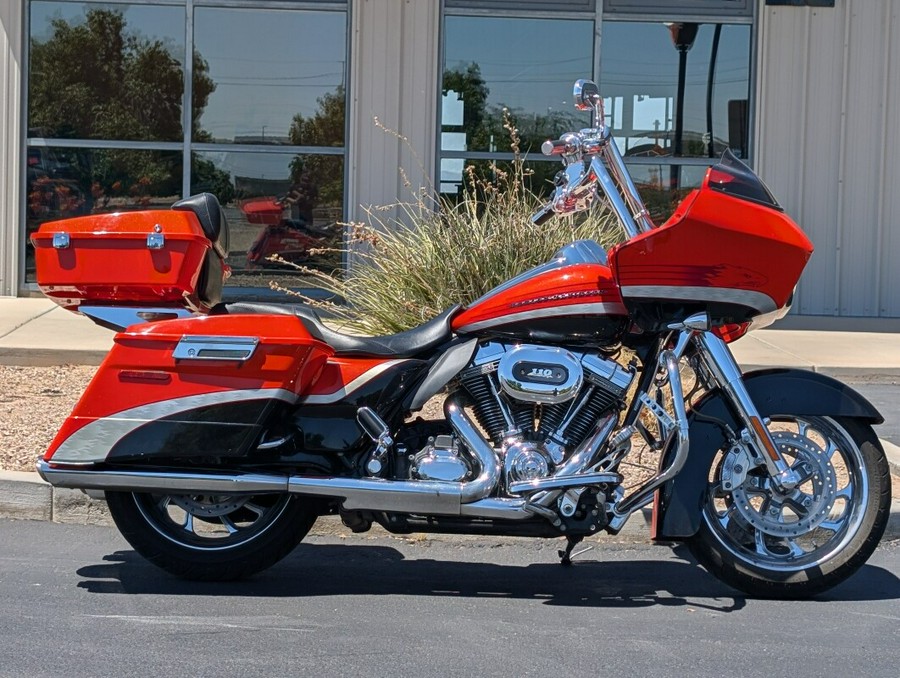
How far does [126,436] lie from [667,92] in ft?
28.9

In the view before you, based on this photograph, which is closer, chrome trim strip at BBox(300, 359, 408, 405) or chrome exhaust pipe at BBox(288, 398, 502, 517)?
chrome exhaust pipe at BBox(288, 398, 502, 517)

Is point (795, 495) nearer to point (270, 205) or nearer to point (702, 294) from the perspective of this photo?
point (702, 294)

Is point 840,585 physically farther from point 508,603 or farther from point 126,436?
point 126,436

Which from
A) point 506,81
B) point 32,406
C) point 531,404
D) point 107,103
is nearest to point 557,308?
point 531,404

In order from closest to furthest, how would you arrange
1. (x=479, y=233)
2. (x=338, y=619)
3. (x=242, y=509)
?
(x=338, y=619) → (x=242, y=509) → (x=479, y=233)

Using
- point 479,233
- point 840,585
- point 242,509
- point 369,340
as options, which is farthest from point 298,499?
point 479,233

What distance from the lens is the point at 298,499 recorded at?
4.70m

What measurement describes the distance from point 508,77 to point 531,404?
8.13m

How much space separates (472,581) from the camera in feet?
16.3

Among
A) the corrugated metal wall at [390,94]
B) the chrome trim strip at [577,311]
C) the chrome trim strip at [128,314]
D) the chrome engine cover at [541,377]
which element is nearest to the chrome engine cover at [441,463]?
the chrome engine cover at [541,377]

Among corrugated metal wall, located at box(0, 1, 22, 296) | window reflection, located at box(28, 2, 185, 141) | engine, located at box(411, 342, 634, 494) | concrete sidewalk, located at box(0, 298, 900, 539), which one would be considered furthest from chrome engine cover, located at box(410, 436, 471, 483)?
corrugated metal wall, located at box(0, 1, 22, 296)

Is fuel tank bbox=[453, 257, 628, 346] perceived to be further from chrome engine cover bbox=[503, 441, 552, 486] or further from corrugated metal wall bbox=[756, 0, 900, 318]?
corrugated metal wall bbox=[756, 0, 900, 318]

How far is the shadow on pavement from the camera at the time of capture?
4.73m

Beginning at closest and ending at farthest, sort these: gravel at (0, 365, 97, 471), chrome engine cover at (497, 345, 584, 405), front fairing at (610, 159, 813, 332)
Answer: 1. front fairing at (610, 159, 813, 332)
2. chrome engine cover at (497, 345, 584, 405)
3. gravel at (0, 365, 97, 471)
